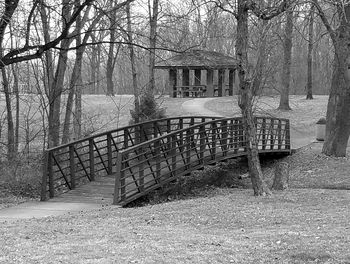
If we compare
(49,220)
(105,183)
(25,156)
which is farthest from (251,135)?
(25,156)

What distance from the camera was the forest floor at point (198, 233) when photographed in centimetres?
519

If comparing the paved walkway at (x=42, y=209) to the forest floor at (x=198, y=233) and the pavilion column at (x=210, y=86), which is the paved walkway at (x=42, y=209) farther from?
the pavilion column at (x=210, y=86)

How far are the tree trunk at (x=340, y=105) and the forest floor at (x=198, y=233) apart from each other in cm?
662

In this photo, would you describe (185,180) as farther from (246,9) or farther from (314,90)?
(314,90)

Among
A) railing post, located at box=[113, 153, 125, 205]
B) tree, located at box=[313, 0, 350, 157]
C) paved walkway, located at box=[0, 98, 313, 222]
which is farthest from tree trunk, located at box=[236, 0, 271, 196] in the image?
tree, located at box=[313, 0, 350, 157]

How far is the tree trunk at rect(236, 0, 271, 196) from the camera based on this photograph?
33.9ft

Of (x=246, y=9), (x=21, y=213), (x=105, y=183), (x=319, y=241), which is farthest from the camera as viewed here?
(x=105, y=183)

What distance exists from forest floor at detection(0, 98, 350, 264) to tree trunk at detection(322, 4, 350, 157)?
6.62 m

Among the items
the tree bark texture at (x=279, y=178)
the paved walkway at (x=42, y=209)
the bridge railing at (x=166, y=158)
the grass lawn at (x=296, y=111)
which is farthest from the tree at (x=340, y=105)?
the paved walkway at (x=42, y=209)

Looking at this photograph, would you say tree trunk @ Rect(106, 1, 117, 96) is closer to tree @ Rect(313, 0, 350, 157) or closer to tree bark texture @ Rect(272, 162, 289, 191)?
tree bark texture @ Rect(272, 162, 289, 191)

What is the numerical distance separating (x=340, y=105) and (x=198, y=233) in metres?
12.6

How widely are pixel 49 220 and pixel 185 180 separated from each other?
7.96m

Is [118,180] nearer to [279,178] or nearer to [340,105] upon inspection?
[279,178]

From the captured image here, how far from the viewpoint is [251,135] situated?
11.0m
